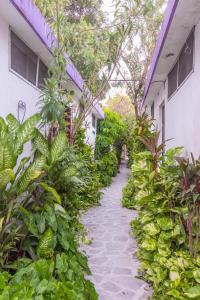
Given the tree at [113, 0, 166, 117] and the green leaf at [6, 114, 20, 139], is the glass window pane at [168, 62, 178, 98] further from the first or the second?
the tree at [113, 0, 166, 117]

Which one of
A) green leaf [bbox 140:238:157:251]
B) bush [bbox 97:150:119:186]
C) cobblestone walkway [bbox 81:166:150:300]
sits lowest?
cobblestone walkway [bbox 81:166:150:300]

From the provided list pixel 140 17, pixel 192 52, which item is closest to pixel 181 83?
pixel 192 52

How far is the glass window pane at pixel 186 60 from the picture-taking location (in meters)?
4.86

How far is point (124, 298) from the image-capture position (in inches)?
140

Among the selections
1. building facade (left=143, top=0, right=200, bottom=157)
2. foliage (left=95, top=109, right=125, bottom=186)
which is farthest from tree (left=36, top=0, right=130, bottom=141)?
foliage (left=95, top=109, right=125, bottom=186)

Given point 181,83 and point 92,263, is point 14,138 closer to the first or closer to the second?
point 92,263

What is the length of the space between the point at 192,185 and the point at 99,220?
4.08 metres

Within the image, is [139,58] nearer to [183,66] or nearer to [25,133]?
[183,66]

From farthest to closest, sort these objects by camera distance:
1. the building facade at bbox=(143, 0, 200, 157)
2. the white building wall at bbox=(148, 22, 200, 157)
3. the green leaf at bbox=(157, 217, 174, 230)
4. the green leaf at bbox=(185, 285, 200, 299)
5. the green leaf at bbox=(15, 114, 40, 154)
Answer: the white building wall at bbox=(148, 22, 200, 157) → the building facade at bbox=(143, 0, 200, 157) → the green leaf at bbox=(157, 217, 174, 230) → the green leaf at bbox=(15, 114, 40, 154) → the green leaf at bbox=(185, 285, 200, 299)

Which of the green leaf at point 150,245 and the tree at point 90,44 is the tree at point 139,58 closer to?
the tree at point 90,44

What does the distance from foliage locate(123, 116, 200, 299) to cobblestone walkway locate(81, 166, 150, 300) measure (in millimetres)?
248

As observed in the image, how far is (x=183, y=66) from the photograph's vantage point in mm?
5613

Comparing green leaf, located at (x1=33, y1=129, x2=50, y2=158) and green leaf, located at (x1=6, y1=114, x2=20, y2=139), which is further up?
green leaf, located at (x1=6, y1=114, x2=20, y2=139)

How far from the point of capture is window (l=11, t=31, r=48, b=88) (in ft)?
15.3
